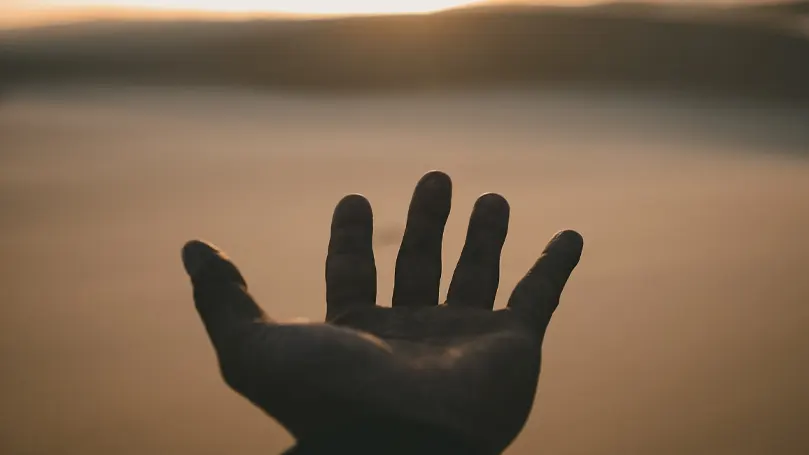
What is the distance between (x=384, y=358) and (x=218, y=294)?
22 centimetres

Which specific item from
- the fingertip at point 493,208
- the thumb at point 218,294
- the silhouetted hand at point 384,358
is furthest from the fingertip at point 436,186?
the thumb at point 218,294

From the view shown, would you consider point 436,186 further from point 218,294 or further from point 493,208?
point 218,294

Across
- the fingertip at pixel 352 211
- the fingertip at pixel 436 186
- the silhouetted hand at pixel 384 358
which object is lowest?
the silhouetted hand at pixel 384 358

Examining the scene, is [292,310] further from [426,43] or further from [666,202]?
[426,43]

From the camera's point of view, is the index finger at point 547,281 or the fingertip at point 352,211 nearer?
the index finger at point 547,281

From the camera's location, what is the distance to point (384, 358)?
0.99m

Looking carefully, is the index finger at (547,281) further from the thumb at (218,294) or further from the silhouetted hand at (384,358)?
the thumb at (218,294)

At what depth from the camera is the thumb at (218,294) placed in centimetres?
101

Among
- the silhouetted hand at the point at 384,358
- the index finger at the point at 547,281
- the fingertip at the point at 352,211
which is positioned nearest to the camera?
the silhouetted hand at the point at 384,358

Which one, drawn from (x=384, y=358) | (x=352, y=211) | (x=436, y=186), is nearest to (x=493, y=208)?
(x=436, y=186)

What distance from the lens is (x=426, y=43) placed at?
13.3 ft

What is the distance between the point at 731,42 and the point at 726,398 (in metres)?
2.97

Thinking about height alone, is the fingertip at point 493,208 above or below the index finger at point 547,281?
above

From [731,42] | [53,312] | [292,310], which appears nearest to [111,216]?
[53,312]
